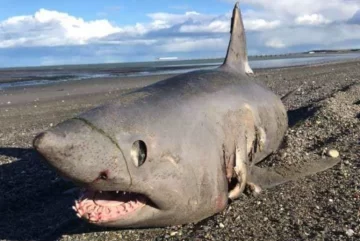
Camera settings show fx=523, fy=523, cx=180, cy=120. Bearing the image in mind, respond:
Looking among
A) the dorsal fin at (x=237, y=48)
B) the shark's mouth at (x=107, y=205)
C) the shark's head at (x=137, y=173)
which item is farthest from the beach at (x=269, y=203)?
the dorsal fin at (x=237, y=48)

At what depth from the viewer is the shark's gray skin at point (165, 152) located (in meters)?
3.42

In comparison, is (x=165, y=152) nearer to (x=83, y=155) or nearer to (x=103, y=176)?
(x=103, y=176)

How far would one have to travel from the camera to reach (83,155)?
3.32 m

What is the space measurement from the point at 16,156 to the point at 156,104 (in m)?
5.02

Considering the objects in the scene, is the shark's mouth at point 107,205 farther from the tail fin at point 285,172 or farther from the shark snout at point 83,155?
the tail fin at point 285,172

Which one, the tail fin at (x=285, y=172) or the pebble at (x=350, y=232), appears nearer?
the pebble at (x=350, y=232)

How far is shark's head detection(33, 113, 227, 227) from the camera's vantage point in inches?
130

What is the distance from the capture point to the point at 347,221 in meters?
4.26

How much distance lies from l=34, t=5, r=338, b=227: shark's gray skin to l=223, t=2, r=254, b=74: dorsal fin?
89 cm

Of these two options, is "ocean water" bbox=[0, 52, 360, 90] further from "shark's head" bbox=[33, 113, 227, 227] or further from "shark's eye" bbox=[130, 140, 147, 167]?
"shark's eye" bbox=[130, 140, 147, 167]

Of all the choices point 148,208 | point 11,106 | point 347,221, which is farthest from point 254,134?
point 11,106

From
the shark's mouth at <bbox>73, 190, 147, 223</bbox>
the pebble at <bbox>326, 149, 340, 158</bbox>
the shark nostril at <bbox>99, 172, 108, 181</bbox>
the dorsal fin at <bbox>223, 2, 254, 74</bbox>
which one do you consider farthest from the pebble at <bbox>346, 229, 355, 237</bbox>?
the dorsal fin at <bbox>223, 2, 254, 74</bbox>

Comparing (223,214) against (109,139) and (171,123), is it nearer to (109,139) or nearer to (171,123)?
(171,123)

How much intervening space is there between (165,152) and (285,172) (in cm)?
203
